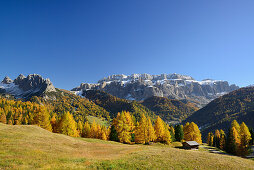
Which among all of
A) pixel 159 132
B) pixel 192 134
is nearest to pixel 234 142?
pixel 192 134

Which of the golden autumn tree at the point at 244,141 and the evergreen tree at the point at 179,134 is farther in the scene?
the evergreen tree at the point at 179,134

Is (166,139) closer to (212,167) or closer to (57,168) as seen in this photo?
(212,167)

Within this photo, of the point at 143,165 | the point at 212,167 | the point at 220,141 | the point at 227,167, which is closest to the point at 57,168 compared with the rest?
the point at 143,165

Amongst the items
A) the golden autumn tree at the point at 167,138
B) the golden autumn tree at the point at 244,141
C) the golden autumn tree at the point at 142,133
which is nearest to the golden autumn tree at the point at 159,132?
the golden autumn tree at the point at 167,138

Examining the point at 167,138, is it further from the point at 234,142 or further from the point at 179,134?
the point at 234,142

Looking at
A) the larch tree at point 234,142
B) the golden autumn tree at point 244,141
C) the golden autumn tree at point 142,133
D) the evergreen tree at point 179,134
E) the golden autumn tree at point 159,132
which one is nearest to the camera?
the golden autumn tree at point 142,133

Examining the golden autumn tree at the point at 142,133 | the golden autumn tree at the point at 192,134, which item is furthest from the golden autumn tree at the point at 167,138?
the golden autumn tree at the point at 192,134

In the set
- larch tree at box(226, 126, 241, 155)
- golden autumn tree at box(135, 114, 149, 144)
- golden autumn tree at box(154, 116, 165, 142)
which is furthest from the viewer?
golden autumn tree at box(154, 116, 165, 142)

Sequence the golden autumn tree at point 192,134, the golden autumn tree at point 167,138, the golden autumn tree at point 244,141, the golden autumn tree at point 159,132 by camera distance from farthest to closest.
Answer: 1. the golden autumn tree at point 192,134
2. the golden autumn tree at point 159,132
3. the golden autumn tree at point 167,138
4. the golden autumn tree at point 244,141

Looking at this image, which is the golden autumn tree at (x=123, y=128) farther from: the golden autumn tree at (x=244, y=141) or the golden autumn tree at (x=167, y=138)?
the golden autumn tree at (x=244, y=141)

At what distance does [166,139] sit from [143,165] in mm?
48515

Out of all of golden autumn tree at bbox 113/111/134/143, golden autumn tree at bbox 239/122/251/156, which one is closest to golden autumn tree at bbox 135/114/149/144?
golden autumn tree at bbox 113/111/134/143

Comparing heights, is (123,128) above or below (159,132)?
above

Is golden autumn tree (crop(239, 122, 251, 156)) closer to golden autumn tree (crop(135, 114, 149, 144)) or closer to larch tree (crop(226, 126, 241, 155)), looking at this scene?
larch tree (crop(226, 126, 241, 155))
